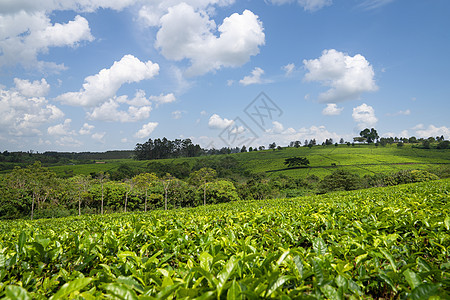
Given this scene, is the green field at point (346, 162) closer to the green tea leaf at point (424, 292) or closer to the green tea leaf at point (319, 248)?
the green tea leaf at point (319, 248)

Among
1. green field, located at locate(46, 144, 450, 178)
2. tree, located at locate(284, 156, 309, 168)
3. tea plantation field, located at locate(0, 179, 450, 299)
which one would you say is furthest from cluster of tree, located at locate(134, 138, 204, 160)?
tea plantation field, located at locate(0, 179, 450, 299)

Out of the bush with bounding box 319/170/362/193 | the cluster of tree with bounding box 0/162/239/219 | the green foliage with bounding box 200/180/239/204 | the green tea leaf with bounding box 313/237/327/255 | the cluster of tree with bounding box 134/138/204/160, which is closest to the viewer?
the green tea leaf with bounding box 313/237/327/255

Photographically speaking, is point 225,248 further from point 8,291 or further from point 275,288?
point 8,291

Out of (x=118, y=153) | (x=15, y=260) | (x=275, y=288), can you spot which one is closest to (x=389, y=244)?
(x=275, y=288)

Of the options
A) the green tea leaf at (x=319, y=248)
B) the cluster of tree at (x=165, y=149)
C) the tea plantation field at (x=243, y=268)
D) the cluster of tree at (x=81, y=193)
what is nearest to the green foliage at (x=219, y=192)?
the cluster of tree at (x=81, y=193)

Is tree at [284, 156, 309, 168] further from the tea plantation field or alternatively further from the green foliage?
the tea plantation field

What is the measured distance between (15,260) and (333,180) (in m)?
51.2

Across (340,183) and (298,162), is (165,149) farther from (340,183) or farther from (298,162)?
(340,183)

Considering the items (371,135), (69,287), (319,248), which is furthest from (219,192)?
(371,135)

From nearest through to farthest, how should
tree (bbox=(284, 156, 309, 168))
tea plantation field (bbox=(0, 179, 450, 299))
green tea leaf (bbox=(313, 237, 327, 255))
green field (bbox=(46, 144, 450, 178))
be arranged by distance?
tea plantation field (bbox=(0, 179, 450, 299)) → green tea leaf (bbox=(313, 237, 327, 255)) → green field (bbox=(46, 144, 450, 178)) → tree (bbox=(284, 156, 309, 168))

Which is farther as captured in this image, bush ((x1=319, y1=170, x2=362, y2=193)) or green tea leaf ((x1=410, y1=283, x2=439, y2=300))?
bush ((x1=319, y1=170, x2=362, y2=193))

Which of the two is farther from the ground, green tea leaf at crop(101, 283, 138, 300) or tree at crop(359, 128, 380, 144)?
tree at crop(359, 128, 380, 144)

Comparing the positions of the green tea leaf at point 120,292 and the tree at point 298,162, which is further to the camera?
the tree at point 298,162

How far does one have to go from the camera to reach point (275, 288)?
1148mm
